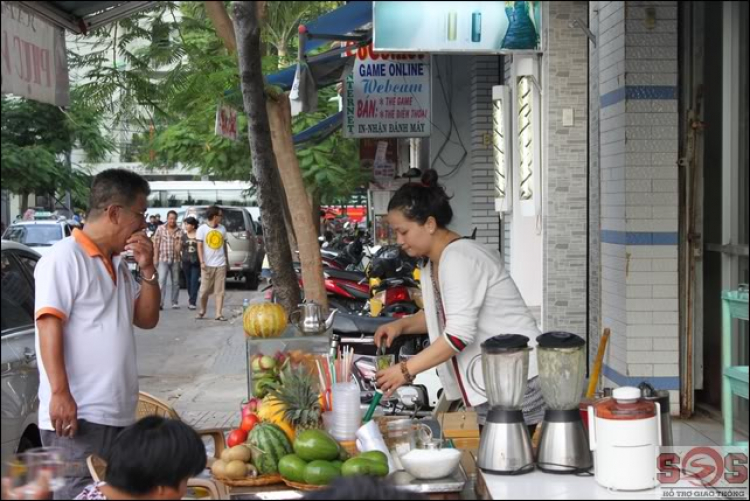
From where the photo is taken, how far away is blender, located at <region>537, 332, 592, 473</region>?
3881 millimetres

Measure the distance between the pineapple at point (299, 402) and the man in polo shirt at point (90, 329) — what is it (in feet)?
2.38

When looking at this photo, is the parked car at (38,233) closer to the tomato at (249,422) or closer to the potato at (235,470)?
the tomato at (249,422)

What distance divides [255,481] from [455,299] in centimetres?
120

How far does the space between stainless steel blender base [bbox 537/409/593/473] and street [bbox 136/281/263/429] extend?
5.83 m

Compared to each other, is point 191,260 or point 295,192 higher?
point 295,192

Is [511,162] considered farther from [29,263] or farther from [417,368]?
[417,368]

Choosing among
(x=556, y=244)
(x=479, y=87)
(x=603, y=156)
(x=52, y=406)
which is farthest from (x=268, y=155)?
(x=479, y=87)

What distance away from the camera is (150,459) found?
3256mm

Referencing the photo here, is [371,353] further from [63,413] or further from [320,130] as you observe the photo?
[320,130]

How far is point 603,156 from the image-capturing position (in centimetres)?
827

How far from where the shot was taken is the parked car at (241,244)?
26219 millimetres

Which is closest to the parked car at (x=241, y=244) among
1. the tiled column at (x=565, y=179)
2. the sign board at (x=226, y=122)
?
the sign board at (x=226, y=122)

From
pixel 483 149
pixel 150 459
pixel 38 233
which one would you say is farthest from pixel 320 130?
pixel 38 233

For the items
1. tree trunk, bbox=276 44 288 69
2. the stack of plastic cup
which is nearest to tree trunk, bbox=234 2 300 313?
the stack of plastic cup
